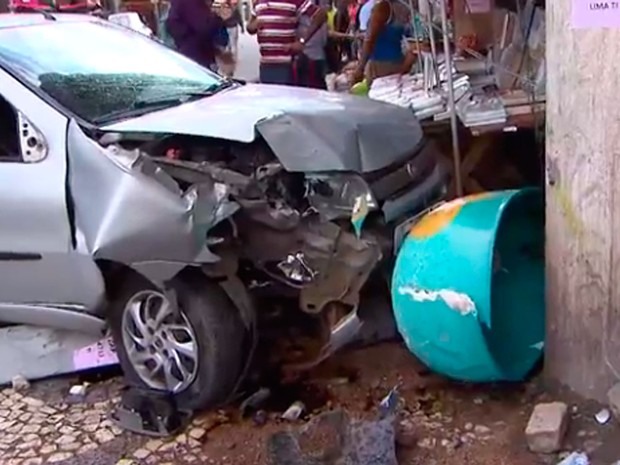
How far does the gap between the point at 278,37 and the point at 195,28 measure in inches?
35.9

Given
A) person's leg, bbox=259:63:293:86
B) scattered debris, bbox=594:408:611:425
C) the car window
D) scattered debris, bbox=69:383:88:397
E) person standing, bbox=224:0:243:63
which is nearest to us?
scattered debris, bbox=594:408:611:425

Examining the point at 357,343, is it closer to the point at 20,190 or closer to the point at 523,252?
the point at 523,252

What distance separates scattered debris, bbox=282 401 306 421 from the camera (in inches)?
160

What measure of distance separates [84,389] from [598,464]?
2389 mm

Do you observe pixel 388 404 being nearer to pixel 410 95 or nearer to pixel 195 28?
pixel 410 95

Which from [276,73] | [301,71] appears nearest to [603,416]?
[276,73]

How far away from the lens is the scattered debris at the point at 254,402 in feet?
13.7

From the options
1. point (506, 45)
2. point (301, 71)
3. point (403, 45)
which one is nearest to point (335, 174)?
point (506, 45)

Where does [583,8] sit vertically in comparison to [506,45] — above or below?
above


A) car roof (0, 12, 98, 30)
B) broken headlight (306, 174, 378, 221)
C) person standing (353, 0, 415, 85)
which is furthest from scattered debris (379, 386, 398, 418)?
person standing (353, 0, 415, 85)

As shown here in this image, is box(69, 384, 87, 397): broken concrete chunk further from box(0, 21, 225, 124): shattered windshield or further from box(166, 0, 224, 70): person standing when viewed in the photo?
box(166, 0, 224, 70): person standing

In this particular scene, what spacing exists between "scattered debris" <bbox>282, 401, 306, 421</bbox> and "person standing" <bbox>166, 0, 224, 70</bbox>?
4747mm

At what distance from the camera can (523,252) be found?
429 centimetres

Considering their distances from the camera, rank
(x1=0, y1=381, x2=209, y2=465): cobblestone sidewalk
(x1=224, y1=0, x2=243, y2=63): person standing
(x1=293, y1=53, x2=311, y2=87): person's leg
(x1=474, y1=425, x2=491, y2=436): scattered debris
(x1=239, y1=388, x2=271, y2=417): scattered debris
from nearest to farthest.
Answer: (x1=474, y1=425, x2=491, y2=436): scattered debris < (x1=0, y1=381, x2=209, y2=465): cobblestone sidewalk < (x1=239, y1=388, x2=271, y2=417): scattered debris < (x1=293, y1=53, x2=311, y2=87): person's leg < (x1=224, y1=0, x2=243, y2=63): person standing
